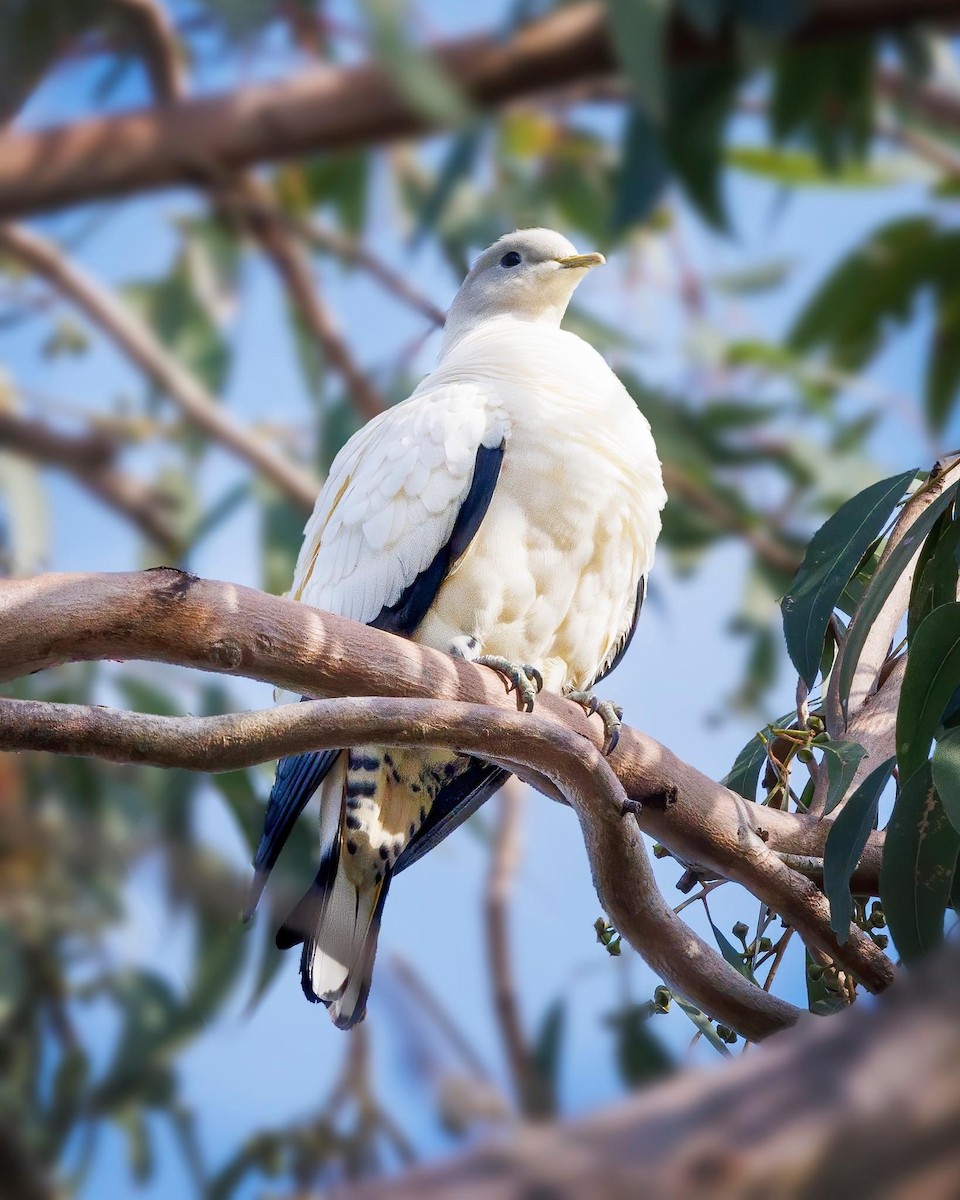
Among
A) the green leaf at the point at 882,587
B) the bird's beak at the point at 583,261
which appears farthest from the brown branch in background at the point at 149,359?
the green leaf at the point at 882,587

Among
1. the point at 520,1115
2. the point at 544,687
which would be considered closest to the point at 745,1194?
the point at 520,1115

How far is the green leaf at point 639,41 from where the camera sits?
3.20m

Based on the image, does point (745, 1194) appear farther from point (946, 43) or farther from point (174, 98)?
point (946, 43)

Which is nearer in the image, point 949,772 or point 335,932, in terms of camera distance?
point 949,772

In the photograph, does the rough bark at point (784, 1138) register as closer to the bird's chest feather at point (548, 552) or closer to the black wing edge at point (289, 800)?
the black wing edge at point (289, 800)

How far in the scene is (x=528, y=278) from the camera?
2539 mm

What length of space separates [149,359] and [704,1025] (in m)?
2.94

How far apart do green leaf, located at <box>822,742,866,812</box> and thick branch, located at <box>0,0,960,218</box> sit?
249cm

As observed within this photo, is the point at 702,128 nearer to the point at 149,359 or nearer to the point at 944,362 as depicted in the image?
the point at 944,362

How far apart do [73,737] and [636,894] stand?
0.53 meters

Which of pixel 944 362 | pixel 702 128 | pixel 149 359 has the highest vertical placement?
pixel 702 128

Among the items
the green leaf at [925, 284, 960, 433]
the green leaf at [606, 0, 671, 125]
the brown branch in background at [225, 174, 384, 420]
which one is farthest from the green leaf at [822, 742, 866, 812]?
the brown branch in background at [225, 174, 384, 420]

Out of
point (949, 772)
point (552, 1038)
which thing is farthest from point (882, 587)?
point (552, 1038)

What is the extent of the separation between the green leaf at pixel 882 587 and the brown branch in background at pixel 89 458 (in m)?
2.64
